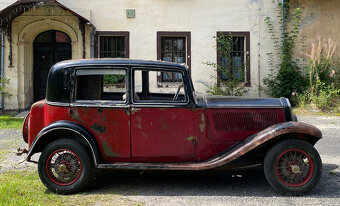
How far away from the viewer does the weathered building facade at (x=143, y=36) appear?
1294 cm

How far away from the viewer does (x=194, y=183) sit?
4.67 metres

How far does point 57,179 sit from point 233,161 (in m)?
2.19

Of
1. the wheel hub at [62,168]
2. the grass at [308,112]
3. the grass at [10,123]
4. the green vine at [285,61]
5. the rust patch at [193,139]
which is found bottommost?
the grass at [10,123]

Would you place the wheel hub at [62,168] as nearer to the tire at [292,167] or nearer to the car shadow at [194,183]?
the car shadow at [194,183]

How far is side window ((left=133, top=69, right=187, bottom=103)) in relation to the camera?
448cm

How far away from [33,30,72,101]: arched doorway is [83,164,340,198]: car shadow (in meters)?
9.36

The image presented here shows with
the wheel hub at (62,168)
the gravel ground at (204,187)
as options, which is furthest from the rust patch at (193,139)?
the wheel hub at (62,168)

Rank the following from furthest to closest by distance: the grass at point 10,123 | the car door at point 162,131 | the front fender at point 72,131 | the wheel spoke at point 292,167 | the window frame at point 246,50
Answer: the window frame at point 246,50, the grass at point 10,123, the car door at point 162,131, the front fender at point 72,131, the wheel spoke at point 292,167

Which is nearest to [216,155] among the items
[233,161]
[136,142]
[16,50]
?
[233,161]

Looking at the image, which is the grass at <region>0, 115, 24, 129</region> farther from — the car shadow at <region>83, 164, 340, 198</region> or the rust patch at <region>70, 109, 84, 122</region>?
the rust patch at <region>70, 109, 84, 122</region>

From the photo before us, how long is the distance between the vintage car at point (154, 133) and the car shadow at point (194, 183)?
13.0 inches

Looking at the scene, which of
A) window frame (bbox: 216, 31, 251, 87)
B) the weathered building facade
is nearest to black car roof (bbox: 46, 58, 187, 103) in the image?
the weathered building facade

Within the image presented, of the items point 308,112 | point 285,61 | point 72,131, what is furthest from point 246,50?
point 72,131

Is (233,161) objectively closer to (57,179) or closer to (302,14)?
(57,179)
